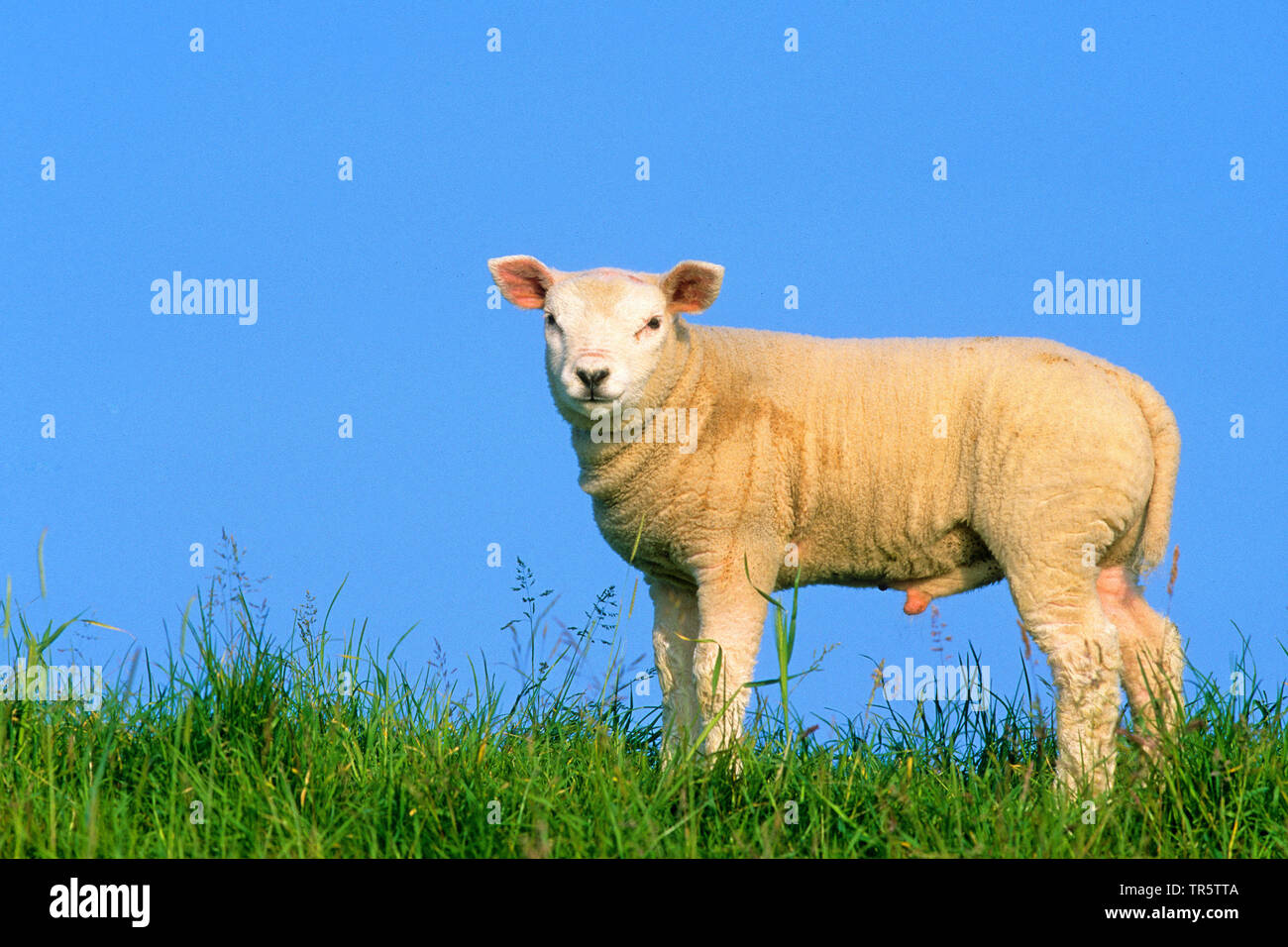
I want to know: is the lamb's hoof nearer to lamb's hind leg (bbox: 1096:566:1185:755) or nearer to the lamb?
the lamb

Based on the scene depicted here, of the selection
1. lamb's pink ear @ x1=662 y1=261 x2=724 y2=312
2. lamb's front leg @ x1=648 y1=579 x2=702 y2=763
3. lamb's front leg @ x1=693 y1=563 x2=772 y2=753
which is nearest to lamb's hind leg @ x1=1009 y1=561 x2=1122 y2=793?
lamb's front leg @ x1=693 y1=563 x2=772 y2=753

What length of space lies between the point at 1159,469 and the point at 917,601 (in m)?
1.60

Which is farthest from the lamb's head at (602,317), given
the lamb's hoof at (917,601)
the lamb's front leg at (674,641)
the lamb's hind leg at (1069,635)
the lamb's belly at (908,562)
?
the lamb's hind leg at (1069,635)

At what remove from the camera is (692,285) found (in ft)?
23.5

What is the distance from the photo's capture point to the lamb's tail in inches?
287

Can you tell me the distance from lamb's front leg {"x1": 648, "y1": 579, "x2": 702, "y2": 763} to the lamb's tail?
8.92ft

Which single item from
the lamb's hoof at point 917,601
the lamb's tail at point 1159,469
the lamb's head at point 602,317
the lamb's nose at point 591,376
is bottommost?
the lamb's hoof at point 917,601

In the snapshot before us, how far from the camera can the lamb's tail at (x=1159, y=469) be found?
7.28m

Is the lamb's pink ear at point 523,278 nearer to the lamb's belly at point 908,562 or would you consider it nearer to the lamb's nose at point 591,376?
the lamb's nose at point 591,376

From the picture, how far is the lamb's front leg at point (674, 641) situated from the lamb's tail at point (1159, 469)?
8.92ft

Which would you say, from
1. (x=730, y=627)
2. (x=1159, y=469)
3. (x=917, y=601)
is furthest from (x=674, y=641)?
(x=1159, y=469)

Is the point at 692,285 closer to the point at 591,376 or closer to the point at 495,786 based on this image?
the point at 591,376
